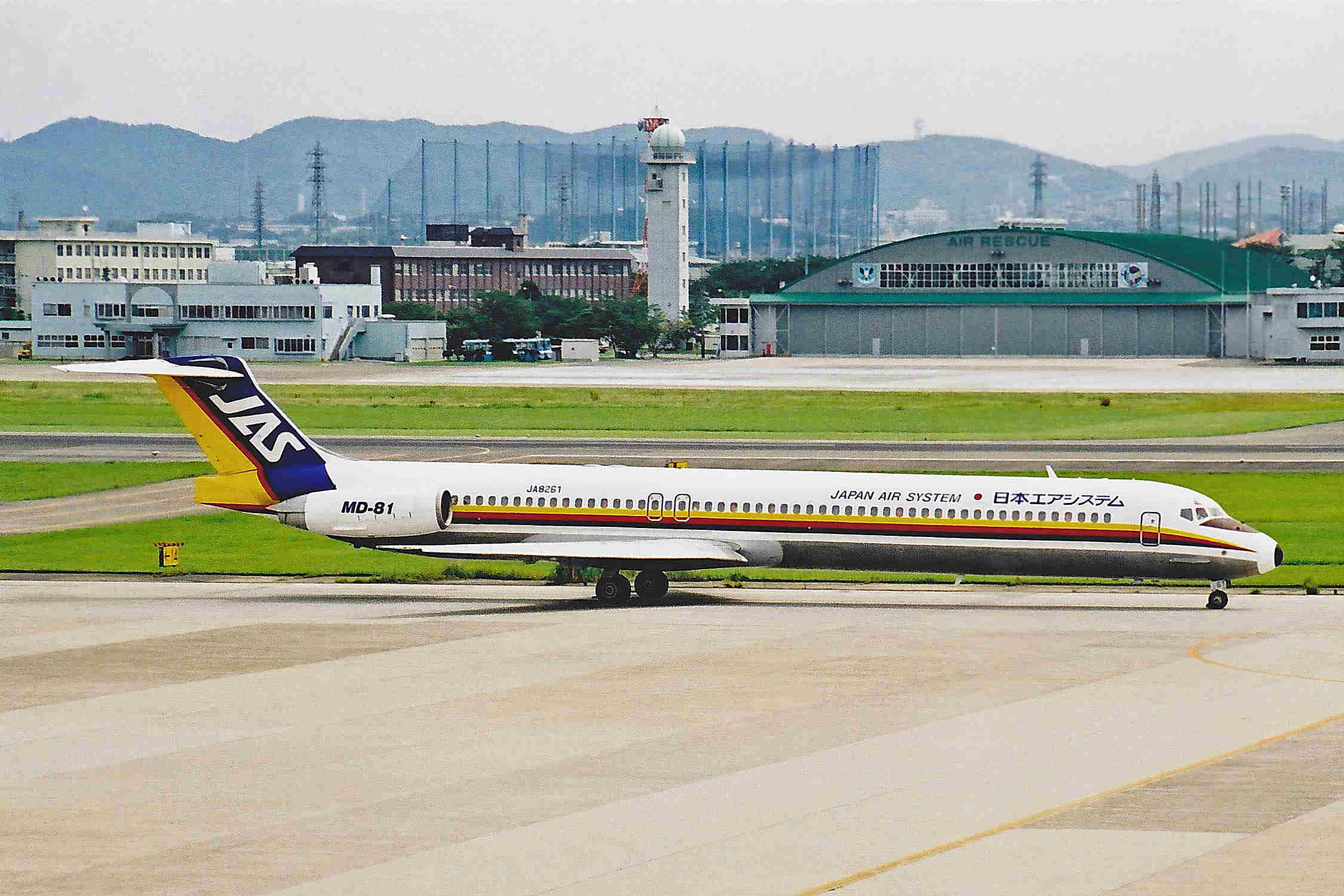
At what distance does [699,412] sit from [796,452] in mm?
24791

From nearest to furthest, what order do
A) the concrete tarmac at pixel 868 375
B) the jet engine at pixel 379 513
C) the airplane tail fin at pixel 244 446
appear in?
the jet engine at pixel 379 513 < the airplane tail fin at pixel 244 446 < the concrete tarmac at pixel 868 375

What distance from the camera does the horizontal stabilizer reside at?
42656 millimetres

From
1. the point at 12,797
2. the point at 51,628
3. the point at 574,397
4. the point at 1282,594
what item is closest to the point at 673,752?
the point at 12,797

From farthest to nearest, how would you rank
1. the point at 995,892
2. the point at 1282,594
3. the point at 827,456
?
the point at 827,456 → the point at 1282,594 → the point at 995,892

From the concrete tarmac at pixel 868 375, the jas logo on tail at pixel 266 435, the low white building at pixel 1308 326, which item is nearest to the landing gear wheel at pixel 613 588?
the jas logo on tail at pixel 266 435

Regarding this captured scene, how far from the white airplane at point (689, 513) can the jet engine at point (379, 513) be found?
0.14ft

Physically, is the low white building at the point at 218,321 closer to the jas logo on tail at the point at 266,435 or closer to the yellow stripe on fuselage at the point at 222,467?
the yellow stripe on fuselage at the point at 222,467

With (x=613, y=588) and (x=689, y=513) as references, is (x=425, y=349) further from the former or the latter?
(x=689, y=513)

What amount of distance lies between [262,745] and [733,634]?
13240mm

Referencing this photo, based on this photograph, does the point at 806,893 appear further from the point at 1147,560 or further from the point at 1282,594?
the point at 1282,594

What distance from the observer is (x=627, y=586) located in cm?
4447

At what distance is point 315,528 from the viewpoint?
44812 millimetres

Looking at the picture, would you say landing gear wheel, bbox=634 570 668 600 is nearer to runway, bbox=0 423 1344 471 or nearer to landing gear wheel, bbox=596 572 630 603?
landing gear wheel, bbox=596 572 630 603

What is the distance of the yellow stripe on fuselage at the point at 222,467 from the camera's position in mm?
45500
